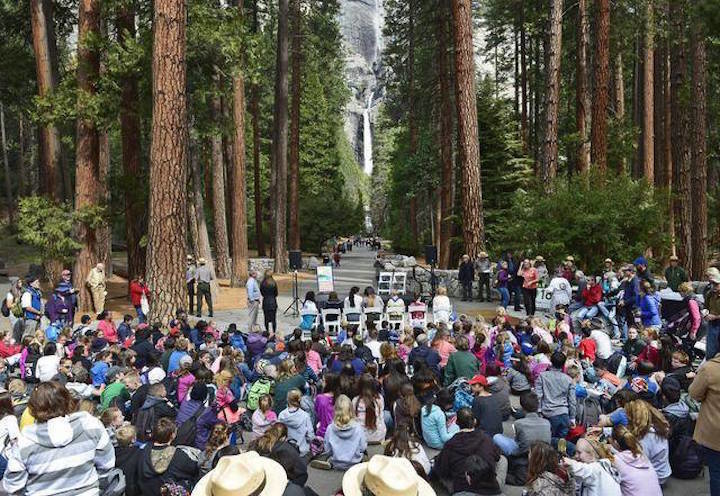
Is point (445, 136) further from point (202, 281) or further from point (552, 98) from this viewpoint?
point (202, 281)

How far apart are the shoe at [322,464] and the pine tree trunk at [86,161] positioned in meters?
11.6

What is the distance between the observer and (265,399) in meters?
6.89

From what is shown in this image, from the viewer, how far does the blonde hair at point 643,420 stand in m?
5.60

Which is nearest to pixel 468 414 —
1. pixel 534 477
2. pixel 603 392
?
pixel 534 477

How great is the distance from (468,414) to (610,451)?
1.20 metres

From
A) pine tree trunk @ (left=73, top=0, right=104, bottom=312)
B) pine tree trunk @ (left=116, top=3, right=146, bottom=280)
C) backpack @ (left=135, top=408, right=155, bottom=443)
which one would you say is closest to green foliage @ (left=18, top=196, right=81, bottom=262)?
pine tree trunk @ (left=73, top=0, right=104, bottom=312)

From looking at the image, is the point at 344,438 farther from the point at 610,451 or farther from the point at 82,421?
the point at 82,421

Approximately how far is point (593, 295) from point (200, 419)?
9.01m

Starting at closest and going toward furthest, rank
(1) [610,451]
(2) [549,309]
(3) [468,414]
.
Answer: (1) [610,451] < (3) [468,414] < (2) [549,309]

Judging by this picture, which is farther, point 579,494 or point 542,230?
point 542,230

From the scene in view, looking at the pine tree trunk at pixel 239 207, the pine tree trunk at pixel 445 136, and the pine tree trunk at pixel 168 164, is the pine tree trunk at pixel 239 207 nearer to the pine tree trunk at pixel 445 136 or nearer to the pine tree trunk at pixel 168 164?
the pine tree trunk at pixel 445 136

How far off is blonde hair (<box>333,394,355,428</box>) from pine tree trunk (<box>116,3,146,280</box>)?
11.6m

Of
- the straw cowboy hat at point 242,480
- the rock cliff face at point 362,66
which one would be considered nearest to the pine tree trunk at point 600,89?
the straw cowboy hat at point 242,480

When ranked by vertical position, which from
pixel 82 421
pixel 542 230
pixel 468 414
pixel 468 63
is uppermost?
pixel 468 63
